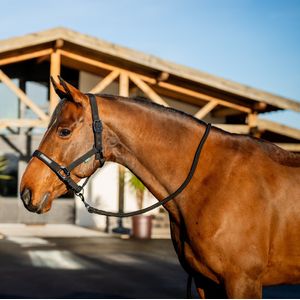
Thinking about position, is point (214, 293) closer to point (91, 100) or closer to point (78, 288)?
point (91, 100)

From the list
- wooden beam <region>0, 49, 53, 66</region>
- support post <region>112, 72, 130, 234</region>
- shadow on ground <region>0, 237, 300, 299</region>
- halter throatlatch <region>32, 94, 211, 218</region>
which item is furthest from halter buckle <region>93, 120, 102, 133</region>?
wooden beam <region>0, 49, 53, 66</region>

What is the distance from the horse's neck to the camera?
2.82 m

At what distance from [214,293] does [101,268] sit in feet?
20.0

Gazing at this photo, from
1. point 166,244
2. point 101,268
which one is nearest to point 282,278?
point 101,268

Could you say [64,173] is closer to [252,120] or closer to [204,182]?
[204,182]

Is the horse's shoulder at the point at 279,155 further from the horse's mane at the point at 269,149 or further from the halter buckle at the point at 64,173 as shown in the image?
the halter buckle at the point at 64,173

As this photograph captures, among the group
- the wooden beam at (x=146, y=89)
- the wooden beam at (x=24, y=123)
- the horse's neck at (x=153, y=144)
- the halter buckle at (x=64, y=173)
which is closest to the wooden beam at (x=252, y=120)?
the wooden beam at (x=146, y=89)

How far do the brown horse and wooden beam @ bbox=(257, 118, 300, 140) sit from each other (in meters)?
10.5

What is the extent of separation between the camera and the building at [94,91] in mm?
12492

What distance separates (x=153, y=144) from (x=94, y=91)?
30.9 feet

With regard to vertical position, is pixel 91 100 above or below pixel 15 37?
below

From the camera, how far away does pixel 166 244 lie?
12.7m

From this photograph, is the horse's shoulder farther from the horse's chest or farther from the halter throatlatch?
the horse's chest

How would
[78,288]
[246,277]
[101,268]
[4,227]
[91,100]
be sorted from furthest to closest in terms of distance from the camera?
[4,227] → [101,268] → [78,288] → [91,100] → [246,277]
